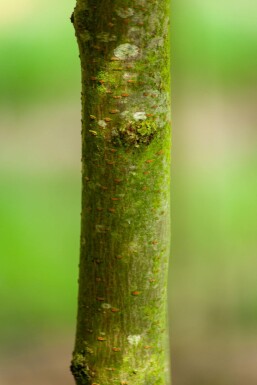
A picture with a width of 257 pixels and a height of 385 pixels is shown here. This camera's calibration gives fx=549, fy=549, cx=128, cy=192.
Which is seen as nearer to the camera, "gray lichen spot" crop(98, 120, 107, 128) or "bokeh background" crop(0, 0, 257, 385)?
"gray lichen spot" crop(98, 120, 107, 128)

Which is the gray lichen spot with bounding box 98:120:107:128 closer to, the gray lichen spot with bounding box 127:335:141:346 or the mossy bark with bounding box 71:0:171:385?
the mossy bark with bounding box 71:0:171:385

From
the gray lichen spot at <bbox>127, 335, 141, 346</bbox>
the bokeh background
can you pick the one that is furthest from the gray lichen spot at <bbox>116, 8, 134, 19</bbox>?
the bokeh background

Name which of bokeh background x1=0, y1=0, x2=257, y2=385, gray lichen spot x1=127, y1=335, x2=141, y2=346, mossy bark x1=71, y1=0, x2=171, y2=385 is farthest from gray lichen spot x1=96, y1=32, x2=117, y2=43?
bokeh background x1=0, y1=0, x2=257, y2=385

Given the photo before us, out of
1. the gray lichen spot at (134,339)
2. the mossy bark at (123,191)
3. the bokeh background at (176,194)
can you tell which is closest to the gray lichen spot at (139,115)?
the mossy bark at (123,191)

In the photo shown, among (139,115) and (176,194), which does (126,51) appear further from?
(176,194)

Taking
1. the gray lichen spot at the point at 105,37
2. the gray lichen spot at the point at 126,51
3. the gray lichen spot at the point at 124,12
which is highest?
the gray lichen spot at the point at 124,12

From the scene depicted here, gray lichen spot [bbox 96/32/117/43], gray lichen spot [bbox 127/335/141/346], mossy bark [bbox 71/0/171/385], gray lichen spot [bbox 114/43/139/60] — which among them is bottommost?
gray lichen spot [bbox 127/335/141/346]

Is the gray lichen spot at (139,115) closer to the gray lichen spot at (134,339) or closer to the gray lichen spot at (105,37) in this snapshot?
the gray lichen spot at (105,37)

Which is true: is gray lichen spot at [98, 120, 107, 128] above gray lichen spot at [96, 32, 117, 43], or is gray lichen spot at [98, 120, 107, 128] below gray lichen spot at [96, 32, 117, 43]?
below
